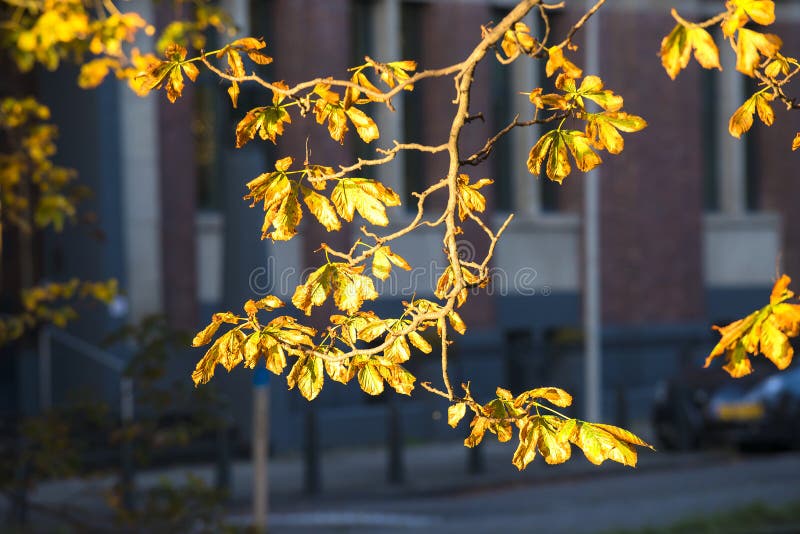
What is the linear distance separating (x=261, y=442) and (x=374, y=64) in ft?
25.5

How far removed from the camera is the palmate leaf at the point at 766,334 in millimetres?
3070

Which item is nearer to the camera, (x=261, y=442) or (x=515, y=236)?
(x=261, y=442)

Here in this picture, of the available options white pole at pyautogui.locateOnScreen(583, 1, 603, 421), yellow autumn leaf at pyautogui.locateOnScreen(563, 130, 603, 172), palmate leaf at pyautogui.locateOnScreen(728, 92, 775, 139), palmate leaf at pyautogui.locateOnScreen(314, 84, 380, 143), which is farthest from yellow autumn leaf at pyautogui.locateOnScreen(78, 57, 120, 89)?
white pole at pyautogui.locateOnScreen(583, 1, 603, 421)

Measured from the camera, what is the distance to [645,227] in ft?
82.0

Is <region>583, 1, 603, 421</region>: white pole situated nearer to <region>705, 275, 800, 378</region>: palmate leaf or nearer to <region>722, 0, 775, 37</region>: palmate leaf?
<region>705, 275, 800, 378</region>: palmate leaf

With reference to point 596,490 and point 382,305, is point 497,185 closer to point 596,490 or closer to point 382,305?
point 382,305

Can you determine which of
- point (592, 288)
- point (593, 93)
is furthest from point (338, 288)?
point (592, 288)

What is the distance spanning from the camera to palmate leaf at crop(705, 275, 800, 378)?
307 cm

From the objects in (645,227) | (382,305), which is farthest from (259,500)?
(645,227)

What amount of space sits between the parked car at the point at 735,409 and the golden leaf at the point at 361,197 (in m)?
15.0

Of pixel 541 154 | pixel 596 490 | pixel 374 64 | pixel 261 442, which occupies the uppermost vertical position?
pixel 374 64

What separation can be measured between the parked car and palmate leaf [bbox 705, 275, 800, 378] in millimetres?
15026

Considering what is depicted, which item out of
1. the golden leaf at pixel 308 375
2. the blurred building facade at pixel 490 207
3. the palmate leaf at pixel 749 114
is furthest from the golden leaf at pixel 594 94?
the blurred building facade at pixel 490 207

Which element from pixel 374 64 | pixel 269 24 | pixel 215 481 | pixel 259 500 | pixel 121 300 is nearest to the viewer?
pixel 374 64
